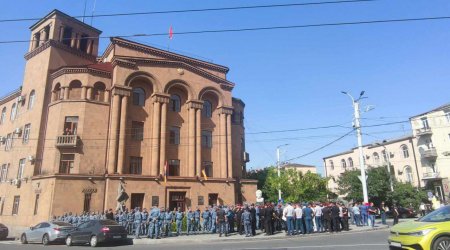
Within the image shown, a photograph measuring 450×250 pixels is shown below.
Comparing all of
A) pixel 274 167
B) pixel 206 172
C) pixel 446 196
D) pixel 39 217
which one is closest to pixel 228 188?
pixel 206 172

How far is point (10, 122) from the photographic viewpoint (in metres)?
37.5

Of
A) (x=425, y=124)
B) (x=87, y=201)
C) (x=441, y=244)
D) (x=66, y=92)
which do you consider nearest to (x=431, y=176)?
(x=425, y=124)

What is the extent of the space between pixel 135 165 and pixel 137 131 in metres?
3.13

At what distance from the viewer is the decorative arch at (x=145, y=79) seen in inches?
1196

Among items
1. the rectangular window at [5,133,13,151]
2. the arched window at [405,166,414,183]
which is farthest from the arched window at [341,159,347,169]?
the rectangular window at [5,133,13,151]

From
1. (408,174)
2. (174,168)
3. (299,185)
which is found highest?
(408,174)

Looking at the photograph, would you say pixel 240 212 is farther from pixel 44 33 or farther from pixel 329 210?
pixel 44 33

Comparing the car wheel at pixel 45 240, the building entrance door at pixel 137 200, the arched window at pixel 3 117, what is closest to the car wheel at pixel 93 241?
the car wheel at pixel 45 240

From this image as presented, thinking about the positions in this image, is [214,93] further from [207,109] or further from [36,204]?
[36,204]

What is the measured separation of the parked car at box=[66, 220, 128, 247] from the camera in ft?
55.2

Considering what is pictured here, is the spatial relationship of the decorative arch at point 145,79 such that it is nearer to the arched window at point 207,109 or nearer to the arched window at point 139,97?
the arched window at point 139,97

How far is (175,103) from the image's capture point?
1319 inches

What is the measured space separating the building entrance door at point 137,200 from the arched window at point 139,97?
28.0 feet

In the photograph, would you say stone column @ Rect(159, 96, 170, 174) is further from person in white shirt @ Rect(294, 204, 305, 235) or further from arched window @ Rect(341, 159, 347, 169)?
arched window @ Rect(341, 159, 347, 169)
